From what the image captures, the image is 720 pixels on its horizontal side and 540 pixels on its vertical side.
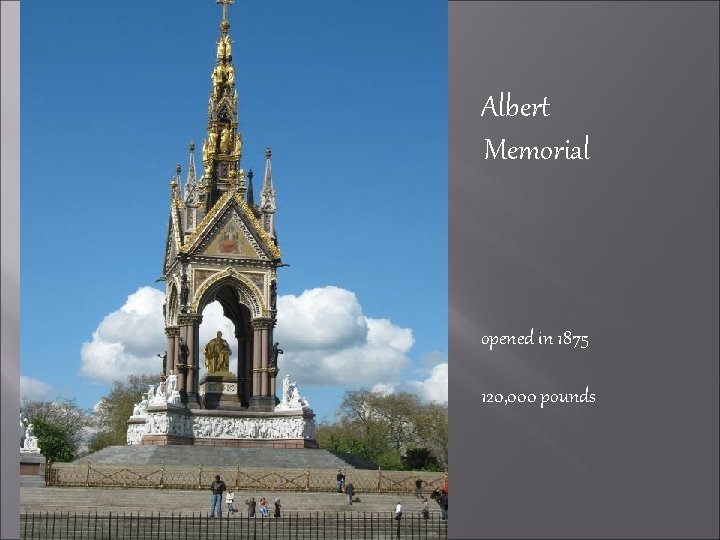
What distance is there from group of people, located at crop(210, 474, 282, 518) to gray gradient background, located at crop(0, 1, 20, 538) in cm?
2190

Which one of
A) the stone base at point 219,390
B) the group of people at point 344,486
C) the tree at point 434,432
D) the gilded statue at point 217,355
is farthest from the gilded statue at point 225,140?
the tree at point 434,432

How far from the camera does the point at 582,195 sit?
413 inches

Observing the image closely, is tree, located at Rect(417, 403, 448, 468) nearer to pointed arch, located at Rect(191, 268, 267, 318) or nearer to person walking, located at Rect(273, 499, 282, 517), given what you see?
pointed arch, located at Rect(191, 268, 267, 318)

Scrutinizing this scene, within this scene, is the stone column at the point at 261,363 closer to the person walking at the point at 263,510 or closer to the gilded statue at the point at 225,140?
the gilded statue at the point at 225,140

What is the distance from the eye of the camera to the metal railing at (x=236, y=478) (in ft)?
127

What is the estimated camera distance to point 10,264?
10.4m

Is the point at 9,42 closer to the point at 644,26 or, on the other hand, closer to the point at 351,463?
the point at 644,26

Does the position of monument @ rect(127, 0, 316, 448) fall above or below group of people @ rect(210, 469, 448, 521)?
above

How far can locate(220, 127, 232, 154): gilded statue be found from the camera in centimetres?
5362

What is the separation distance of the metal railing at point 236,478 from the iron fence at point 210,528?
8.56 metres

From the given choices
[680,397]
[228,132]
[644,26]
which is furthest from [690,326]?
[228,132]

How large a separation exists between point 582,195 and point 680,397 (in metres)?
1.96

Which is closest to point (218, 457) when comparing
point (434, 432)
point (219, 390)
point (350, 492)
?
point (219, 390)

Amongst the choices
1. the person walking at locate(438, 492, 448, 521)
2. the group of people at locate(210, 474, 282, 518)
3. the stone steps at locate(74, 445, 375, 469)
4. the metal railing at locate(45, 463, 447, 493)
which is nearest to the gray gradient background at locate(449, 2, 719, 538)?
the group of people at locate(210, 474, 282, 518)
